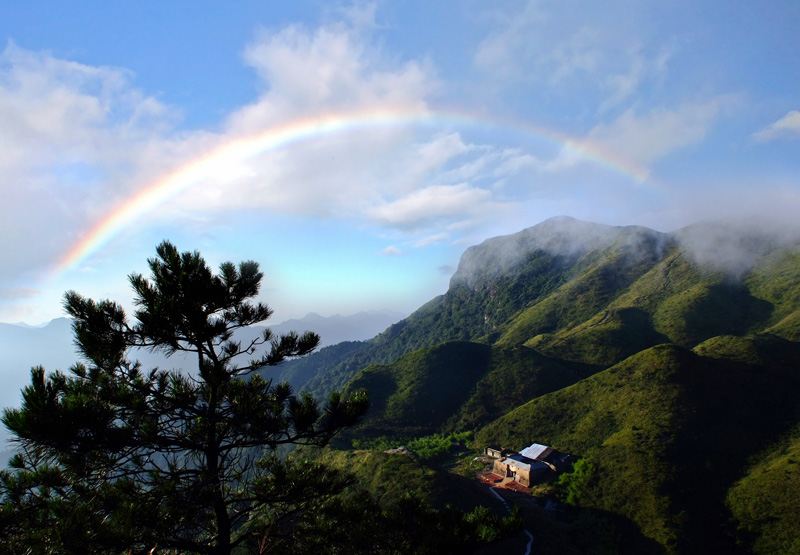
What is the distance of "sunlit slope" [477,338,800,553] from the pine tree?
27095 mm

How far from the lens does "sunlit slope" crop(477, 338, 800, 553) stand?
25.0 m

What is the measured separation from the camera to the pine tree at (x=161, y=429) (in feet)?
17.2

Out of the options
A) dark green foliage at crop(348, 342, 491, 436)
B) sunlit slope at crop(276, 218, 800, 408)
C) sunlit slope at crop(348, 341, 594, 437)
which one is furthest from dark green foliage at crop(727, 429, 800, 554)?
dark green foliage at crop(348, 342, 491, 436)

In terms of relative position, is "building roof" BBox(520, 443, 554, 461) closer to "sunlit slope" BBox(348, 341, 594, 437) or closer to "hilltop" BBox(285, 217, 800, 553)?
"hilltop" BBox(285, 217, 800, 553)

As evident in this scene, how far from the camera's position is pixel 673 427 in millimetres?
32094


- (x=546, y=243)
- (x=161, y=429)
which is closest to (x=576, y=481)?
(x=161, y=429)

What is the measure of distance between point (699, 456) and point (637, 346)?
33.6m

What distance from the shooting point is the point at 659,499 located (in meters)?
25.5

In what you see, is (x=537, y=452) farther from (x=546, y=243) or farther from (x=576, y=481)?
(x=546, y=243)

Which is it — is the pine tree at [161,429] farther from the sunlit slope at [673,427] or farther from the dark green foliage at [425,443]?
the dark green foliage at [425,443]

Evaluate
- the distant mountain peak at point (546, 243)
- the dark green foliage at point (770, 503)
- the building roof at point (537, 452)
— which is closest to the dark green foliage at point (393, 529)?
the dark green foliage at point (770, 503)

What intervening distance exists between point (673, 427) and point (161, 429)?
129ft

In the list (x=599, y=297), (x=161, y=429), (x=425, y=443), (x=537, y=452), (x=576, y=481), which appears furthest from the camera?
(x=599, y=297)

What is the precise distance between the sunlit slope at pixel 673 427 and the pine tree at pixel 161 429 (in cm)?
2709
